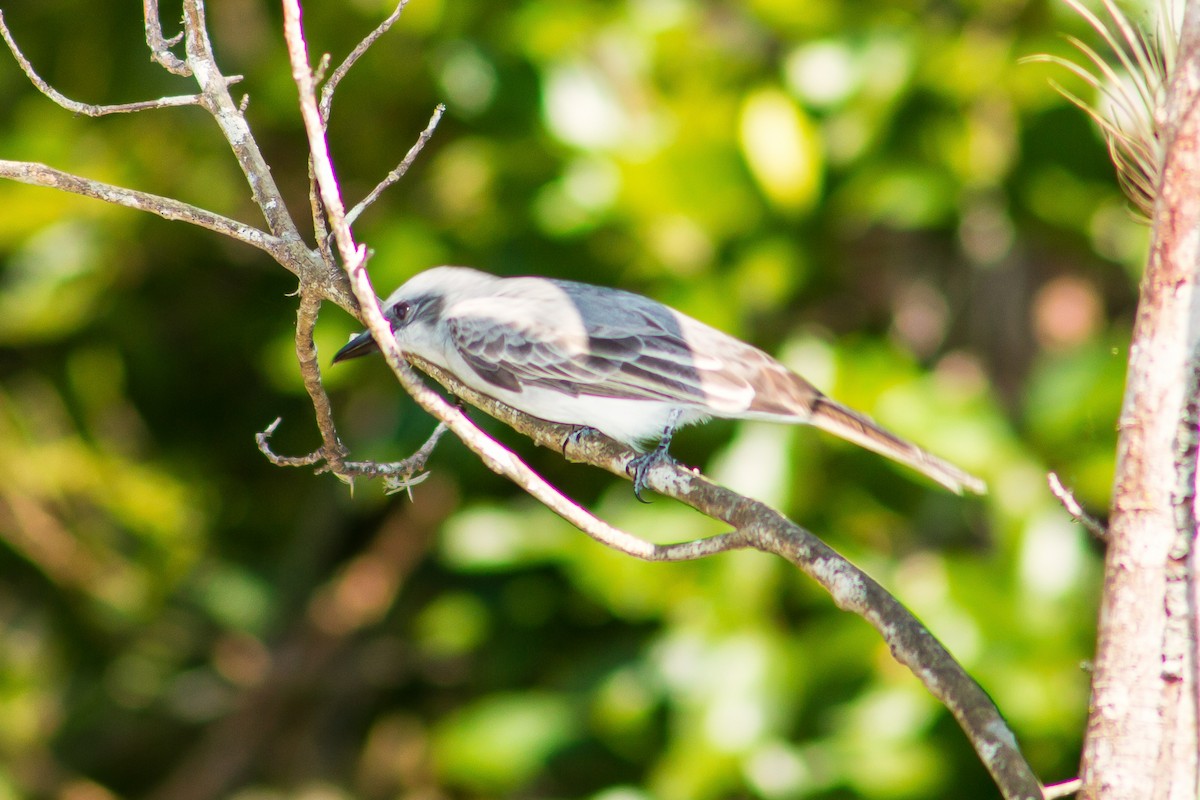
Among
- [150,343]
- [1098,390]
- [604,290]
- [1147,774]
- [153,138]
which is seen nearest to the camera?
[1147,774]

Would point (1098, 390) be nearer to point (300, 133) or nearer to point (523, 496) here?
point (523, 496)

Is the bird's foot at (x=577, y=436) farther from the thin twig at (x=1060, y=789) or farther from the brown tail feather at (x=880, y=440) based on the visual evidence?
the thin twig at (x=1060, y=789)

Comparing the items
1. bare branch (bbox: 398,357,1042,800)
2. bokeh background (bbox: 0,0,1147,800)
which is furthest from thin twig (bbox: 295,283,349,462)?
bokeh background (bbox: 0,0,1147,800)

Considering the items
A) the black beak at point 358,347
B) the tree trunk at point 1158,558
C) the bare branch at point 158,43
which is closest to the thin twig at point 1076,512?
the tree trunk at point 1158,558

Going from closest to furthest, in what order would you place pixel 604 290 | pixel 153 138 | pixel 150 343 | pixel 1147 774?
1. pixel 1147 774
2. pixel 604 290
3. pixel 153 138
4. pixel 150 343

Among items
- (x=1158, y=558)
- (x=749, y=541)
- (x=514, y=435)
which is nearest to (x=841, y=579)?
(x=749, y=541)

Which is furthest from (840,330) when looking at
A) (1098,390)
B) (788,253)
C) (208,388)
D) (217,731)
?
(217,731)

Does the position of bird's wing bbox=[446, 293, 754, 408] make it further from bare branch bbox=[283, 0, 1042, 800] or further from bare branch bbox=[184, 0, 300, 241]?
bare branch bbox=[184, 0, 300, 241]

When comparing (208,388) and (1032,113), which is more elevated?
(1032,113)
